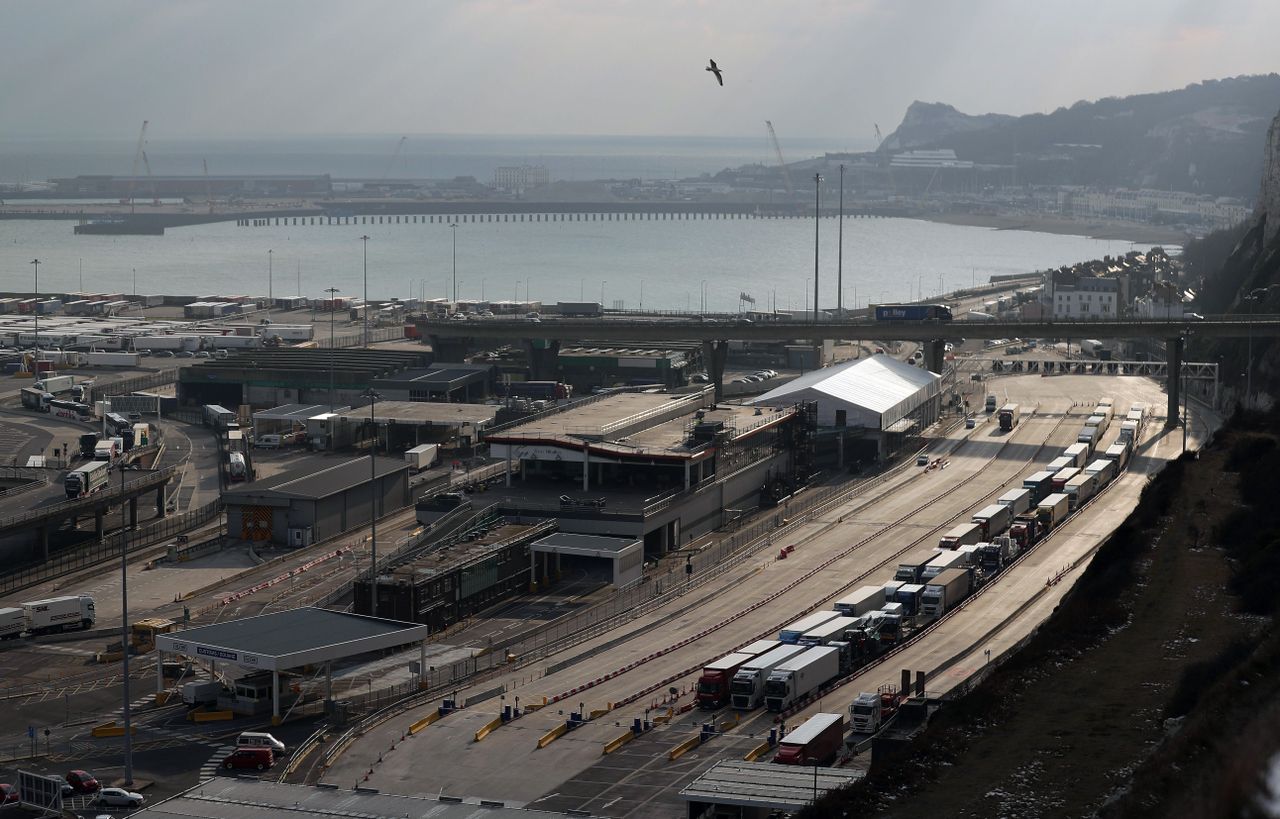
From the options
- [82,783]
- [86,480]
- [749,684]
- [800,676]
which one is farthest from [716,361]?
[82,783]

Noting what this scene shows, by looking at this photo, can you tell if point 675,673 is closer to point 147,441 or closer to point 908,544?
point 908,544

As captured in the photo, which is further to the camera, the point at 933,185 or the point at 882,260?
the point at 933,185

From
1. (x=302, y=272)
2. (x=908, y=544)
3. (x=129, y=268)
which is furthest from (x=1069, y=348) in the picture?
(x=129, y=268)

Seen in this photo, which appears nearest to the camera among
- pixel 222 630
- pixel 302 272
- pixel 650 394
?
pixel 222 630

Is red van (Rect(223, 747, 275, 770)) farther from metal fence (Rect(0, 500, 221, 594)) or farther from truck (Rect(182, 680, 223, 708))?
metal fence (Rect(0, 500, 221, 594))

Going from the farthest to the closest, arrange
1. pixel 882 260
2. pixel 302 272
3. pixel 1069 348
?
pixel 882 260 < pixel 302 272 < pixel 1069 348

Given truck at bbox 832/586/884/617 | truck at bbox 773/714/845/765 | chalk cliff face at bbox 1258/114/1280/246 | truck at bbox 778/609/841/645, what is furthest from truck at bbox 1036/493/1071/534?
chalk cliff face at bbox 1258/114/1280/246

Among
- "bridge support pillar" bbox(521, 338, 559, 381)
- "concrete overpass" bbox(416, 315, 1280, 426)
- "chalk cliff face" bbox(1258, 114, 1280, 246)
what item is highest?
"chalk cliff face" bbox(1258, 114, 1280, 246)
